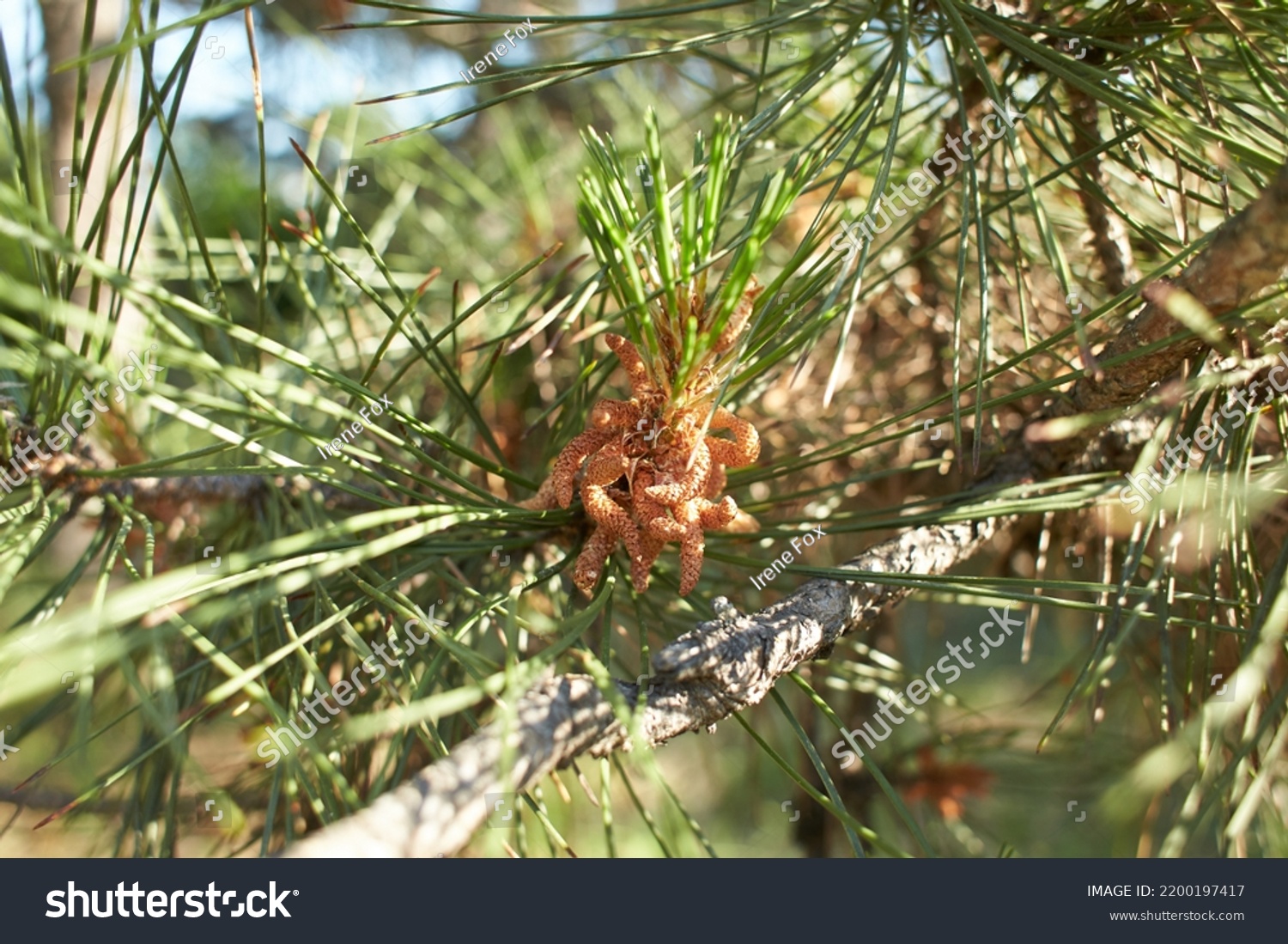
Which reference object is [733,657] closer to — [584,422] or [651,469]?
[651,469]

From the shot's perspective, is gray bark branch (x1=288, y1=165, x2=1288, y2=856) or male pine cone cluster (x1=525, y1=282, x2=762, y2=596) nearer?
gray bark branch (x1=288, y1=165, x2=1288, y2=856)

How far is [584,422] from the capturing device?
1.90ft

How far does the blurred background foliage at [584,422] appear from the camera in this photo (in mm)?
391

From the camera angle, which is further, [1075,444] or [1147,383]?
[1075,444]

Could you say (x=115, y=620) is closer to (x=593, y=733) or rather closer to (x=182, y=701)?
(x=593, y=733)

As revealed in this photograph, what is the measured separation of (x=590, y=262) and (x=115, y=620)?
0.71m

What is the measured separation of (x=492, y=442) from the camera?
557 millimetres

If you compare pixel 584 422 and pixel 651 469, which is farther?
pixel 584 422

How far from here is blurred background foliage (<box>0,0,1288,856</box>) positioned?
391 millimetres

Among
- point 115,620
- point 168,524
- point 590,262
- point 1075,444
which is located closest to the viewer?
point 115,620

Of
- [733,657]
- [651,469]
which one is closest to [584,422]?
[651,469]

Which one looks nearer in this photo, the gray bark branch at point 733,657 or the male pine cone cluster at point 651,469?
the gray bark branch at point 733,657
